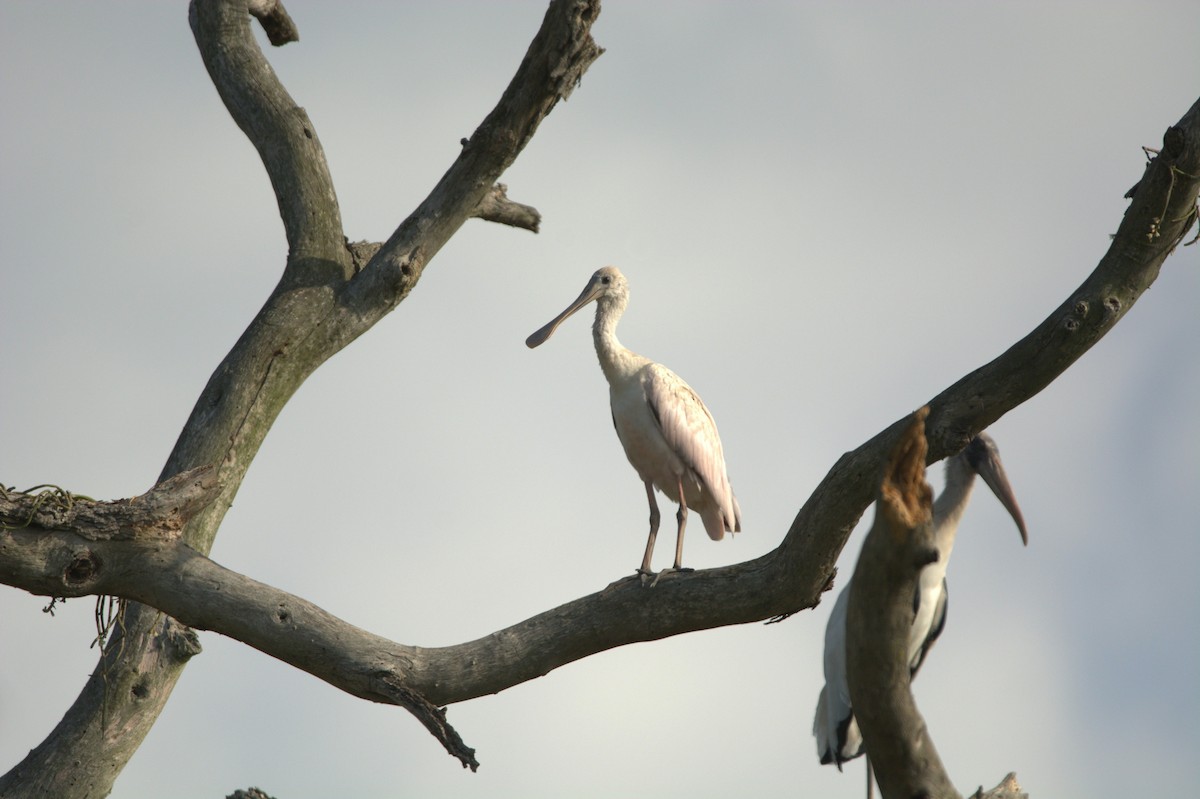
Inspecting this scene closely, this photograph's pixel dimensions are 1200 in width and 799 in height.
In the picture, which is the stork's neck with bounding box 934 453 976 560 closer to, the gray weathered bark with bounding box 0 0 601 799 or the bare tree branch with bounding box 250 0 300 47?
the gray weathered bark with bounding box 0 0 601 799

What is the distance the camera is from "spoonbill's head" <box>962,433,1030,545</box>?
1000cm

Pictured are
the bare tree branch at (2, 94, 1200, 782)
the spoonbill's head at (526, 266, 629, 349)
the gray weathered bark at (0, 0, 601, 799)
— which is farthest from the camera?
the spoonbill's head at (526, 266, 629, 349)

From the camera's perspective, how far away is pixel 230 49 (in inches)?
386

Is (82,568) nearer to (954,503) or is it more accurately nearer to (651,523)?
(651,523)

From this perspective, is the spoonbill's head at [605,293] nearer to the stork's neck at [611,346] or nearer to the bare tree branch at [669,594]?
the stork's neck at [611,346]

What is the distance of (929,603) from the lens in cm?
1014

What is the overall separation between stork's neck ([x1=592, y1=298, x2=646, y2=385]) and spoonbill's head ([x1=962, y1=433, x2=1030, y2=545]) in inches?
103

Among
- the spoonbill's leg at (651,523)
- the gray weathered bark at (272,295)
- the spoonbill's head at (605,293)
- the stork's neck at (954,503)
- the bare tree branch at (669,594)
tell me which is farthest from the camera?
the spoonbill's head at (605,293)

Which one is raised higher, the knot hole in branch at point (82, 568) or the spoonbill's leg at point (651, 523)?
the spoonbill's leg at point (651, 523)

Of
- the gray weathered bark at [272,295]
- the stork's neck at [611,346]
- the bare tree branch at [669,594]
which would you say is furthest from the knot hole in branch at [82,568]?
the stork's neck at [611,346]

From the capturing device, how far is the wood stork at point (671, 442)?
992cm

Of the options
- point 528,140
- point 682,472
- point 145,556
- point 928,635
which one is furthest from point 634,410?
point 145,556

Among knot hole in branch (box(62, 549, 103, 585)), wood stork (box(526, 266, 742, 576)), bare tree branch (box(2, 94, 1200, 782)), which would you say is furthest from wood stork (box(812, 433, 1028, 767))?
knot hole in branch (box(62, 549, 103, 585))

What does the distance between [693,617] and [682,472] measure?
3.61m
